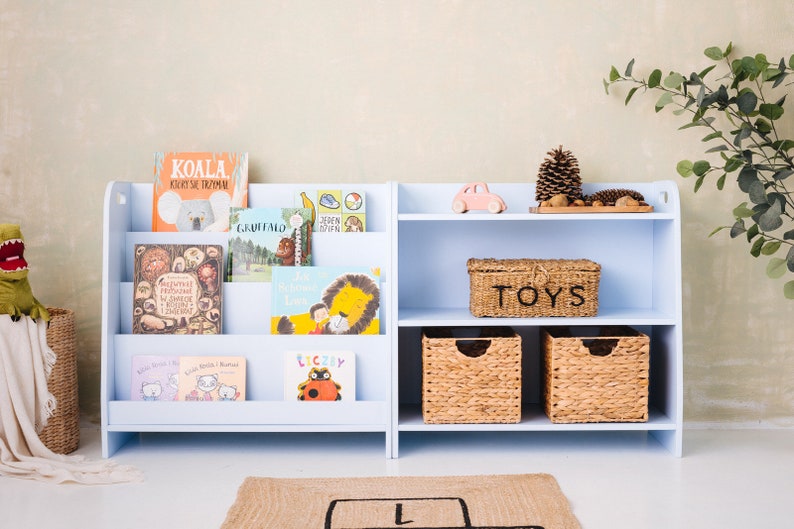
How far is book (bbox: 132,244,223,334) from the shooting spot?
2361 mm

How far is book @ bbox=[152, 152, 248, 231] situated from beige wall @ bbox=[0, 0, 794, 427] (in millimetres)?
132

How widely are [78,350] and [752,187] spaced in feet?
7.79

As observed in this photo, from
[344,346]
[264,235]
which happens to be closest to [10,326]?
[264,235]

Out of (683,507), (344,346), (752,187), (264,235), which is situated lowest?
(683,507)

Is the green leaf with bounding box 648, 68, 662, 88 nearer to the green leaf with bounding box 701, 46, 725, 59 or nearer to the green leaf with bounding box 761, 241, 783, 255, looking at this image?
the green leaf with bounding box 701, 46, 725, 59

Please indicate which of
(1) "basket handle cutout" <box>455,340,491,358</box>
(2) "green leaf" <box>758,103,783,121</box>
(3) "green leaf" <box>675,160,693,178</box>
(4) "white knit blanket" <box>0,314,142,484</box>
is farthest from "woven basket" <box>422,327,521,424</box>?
(2) "green leaf" <box>758,103,783,121</box>

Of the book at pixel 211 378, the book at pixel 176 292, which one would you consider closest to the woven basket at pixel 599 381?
the book at pixel 211 378

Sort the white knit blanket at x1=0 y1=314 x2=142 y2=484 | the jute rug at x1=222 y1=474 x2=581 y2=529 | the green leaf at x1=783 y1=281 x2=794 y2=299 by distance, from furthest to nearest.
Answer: the green leaf at x1=783 y1=281 x2=794 y2=299, the white knit blanket at x1=0 y1=314 x2=142 y2=484, the jute rug at x1=222 y1=474 x2=581 y2=529

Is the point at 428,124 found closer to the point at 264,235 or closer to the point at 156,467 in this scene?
the point at 264,235

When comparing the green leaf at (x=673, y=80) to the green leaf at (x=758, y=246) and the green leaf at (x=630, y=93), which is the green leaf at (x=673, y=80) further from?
the green leaf at (x=758, y=246)

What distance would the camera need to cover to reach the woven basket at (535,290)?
2.30 meters

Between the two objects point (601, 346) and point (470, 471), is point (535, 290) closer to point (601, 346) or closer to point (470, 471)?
point (601, 346)

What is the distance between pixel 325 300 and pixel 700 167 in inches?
51.8

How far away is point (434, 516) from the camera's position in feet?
5.97
